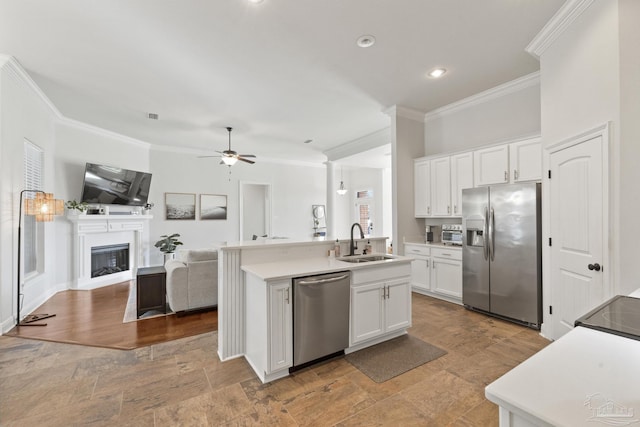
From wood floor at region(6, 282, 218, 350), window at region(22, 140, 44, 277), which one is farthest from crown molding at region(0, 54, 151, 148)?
wood floor at region(6, 282, 218, 350)

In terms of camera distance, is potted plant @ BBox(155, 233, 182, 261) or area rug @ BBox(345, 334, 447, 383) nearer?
area rug @ BBox(345, 334, 447, 383)

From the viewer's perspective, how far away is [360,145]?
259 inches

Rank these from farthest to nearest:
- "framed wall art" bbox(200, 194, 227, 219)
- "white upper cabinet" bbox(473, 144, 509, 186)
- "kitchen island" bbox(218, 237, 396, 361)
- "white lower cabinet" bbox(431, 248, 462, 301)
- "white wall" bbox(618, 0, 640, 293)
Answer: "framed wall art" bbox(200, 194, 227, 219) → "white lower cabinet" bbox(431, 248, 462, 301) → "white upper cabinet" bbox(473, 144, 509, 186) → "kitchen island" bbox(218, 237, 396, 361) → "white wall" bbox(618, 0, 640, 293)

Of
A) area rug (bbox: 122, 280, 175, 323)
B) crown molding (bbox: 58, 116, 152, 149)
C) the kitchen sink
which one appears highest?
crown molding (bbox: 58, 116, 152, 149)

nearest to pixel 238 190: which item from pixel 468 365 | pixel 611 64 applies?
pixel 468 365

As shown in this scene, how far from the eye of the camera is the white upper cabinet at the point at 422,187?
189 inches

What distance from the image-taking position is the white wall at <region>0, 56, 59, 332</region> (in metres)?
3.31

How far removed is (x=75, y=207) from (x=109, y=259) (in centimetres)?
130

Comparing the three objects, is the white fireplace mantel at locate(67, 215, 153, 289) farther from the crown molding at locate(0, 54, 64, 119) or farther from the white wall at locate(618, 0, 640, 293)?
the white wall at locate(618, 0, 640, 293)

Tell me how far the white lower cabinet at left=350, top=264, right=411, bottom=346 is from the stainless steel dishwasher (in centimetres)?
12

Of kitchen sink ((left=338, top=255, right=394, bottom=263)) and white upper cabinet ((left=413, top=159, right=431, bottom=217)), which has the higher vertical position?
white upper cabinet ((left=413, top=159, right=431, bottom=217))

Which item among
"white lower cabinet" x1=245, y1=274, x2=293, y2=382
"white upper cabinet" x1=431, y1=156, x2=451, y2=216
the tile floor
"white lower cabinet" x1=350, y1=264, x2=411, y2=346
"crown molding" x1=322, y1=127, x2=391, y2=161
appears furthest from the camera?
"crown molding" x1=322, y1=127, x2=391, y2=161

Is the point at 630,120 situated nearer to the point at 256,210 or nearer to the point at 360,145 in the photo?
the point at 360,145

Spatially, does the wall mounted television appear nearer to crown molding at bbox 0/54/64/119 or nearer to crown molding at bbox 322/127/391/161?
crown molding at bbox 0/54/64/119
